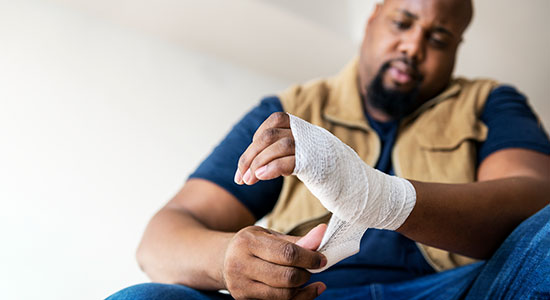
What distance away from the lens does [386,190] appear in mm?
544

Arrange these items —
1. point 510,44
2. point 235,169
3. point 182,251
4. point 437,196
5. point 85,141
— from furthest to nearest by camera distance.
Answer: point 510,44
point 85,141
point 235,169
point 182,251
point 437,196

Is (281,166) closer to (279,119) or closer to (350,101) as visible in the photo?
(279,119)

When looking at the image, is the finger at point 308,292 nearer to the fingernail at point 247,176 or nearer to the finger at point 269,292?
the finger at point 269,292

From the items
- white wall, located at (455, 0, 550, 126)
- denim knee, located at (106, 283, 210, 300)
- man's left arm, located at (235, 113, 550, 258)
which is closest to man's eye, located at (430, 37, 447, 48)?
man's left arm, located at (235, 113, 550, 258)

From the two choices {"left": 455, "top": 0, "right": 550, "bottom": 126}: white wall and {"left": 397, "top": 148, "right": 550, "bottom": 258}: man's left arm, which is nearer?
{"left": 397, "top": 148, "right": 550, "bottom": 258}: man's left arm

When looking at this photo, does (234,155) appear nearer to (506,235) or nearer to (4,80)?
(506,235)

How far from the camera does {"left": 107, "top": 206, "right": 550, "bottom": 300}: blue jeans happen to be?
0.57 m

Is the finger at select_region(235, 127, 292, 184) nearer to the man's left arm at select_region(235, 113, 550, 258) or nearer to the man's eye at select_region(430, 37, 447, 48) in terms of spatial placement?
the man's left arm at select_region(235, 113, 550, 258)

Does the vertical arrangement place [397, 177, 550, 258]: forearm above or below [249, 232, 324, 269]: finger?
below

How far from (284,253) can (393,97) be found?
64 cm

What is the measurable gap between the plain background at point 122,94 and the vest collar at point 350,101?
2.95ft

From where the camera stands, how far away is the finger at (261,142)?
51cm

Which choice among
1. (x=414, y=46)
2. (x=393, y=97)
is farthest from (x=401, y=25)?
(x=393, y=97)

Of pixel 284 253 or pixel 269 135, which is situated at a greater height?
pixel 269 135
